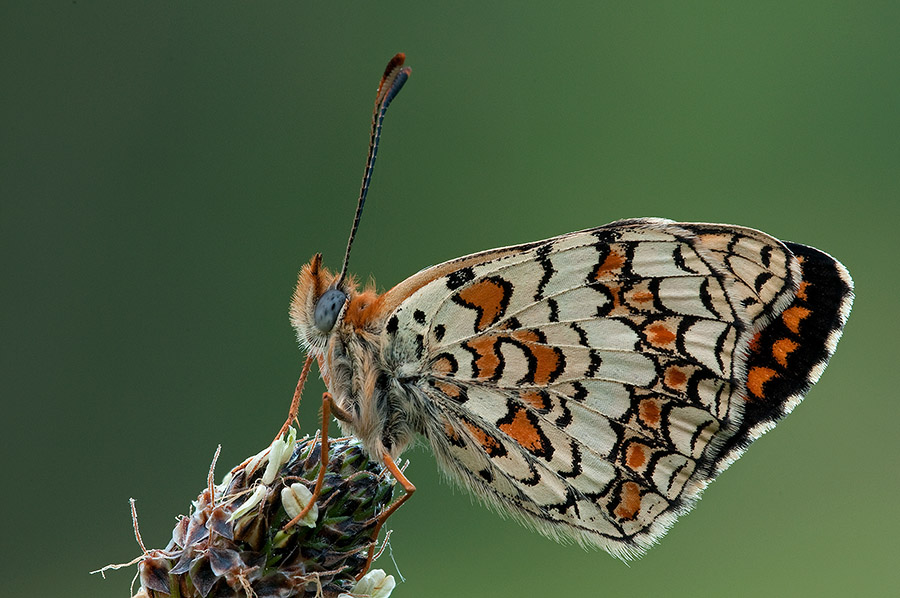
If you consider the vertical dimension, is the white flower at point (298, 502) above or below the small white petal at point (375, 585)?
above

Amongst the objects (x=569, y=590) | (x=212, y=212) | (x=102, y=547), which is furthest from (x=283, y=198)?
(x=569, y=590)

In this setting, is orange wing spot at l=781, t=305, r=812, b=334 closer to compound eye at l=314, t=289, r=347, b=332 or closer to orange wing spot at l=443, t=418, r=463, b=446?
orange wing spot at l=443, t=418, r=463, b=446

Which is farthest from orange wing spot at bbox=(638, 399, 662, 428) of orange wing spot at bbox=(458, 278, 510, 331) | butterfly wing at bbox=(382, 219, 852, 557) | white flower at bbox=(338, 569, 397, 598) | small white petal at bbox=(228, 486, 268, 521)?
small white petal at bbox=(228, 486, 268, 521)

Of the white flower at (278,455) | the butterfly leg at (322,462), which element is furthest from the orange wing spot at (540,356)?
the white flower at (278,455)

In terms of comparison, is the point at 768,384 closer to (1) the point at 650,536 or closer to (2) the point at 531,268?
(1) the point at 650,536

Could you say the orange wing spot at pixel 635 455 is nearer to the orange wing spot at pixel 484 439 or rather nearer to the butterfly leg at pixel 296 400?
the orange wing spot at pixel 484 439

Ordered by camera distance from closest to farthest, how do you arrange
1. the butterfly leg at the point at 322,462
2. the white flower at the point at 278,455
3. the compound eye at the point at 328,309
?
the butterfly leg at the point at 322,462, the white flower at the point at 278,455, the compound eye at the point at 328,309
